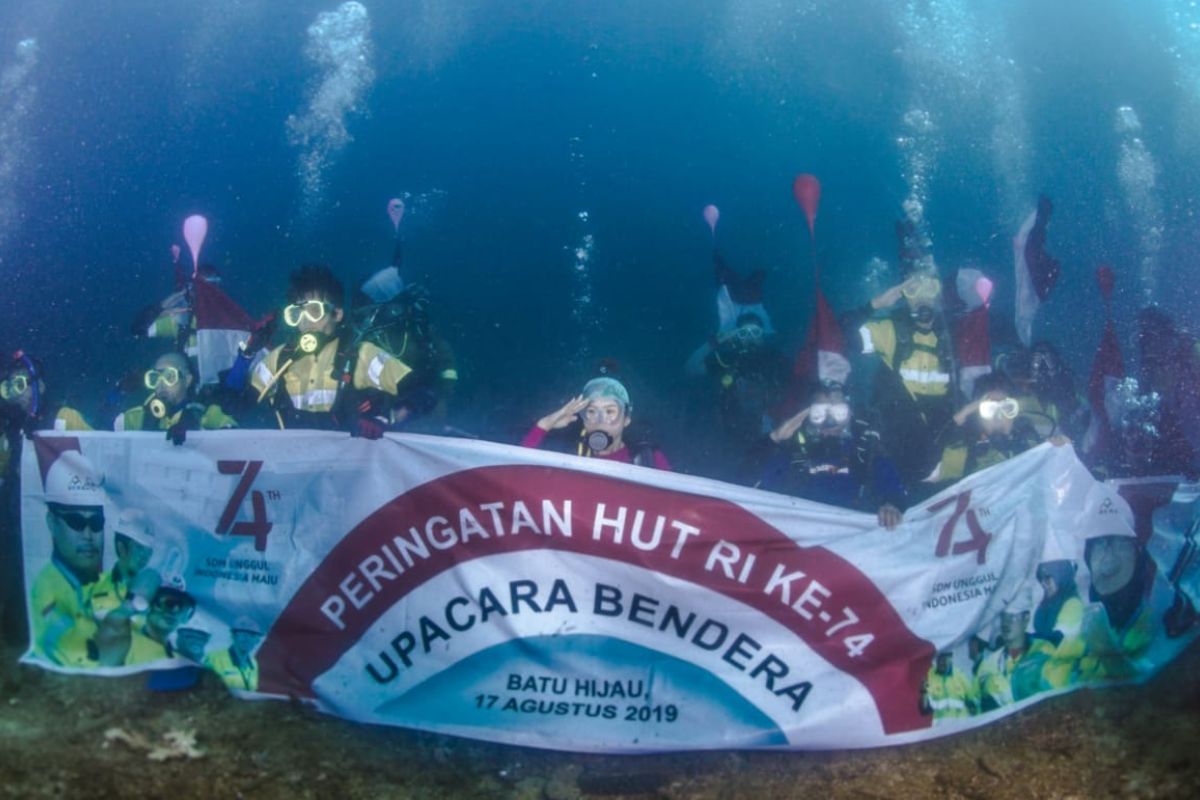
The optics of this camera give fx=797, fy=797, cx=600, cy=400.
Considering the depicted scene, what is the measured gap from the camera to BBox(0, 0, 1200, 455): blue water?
983 inches

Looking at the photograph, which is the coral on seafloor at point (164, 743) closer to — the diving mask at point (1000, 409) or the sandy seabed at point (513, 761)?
the sandy seabed at point (513, 761)

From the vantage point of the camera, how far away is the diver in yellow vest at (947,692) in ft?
13.4

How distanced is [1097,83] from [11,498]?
4538 cm

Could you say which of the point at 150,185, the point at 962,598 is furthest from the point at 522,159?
the point at 962,598

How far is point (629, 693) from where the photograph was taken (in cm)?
399

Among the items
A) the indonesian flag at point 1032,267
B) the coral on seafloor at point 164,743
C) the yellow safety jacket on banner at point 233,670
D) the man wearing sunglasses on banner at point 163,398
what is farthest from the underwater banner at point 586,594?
the indonesian flag at point 1032,267

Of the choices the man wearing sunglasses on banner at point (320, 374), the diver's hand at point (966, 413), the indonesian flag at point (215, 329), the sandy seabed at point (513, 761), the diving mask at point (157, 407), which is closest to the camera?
the sandy seabed at point (513, 761)

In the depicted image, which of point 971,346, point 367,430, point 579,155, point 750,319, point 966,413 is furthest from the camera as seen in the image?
point 579,155

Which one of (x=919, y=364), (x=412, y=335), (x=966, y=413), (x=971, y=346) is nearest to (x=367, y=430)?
(x=412, y=335)

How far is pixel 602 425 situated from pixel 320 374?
223cm

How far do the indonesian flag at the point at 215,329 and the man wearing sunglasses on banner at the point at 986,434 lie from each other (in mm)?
6096

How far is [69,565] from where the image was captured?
452 centimetres

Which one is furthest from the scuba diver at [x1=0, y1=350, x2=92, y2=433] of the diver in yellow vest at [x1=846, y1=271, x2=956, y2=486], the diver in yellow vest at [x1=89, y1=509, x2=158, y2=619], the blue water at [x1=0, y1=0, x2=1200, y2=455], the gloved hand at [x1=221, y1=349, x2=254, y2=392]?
the blue water at [x1=0, y1=0, x2=1200, y2=455]

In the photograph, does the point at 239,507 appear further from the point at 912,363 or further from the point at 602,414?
the point at 912,363
